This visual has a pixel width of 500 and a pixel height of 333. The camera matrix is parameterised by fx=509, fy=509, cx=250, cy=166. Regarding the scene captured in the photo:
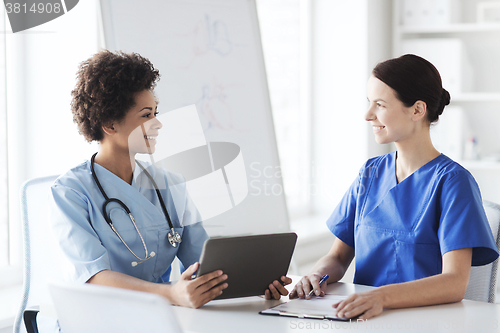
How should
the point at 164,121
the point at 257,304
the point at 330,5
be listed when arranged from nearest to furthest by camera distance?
the point at 257,304
the point at 164,121
the point at 330,5

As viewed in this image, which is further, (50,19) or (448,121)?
(448,121)

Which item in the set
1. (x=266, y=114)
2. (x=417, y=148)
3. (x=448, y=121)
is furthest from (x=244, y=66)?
(x=448, y=121)

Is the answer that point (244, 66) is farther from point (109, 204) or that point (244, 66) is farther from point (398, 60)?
point (109, 204)

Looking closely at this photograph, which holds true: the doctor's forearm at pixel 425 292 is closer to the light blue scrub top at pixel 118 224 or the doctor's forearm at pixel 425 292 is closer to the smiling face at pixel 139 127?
the light blue scrub top at pixel 118 224

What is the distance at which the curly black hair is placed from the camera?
1.34 m

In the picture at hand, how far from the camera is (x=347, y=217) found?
152 cm

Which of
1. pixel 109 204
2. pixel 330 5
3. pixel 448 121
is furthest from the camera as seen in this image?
pixel 330 5

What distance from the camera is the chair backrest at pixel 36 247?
4.56ft

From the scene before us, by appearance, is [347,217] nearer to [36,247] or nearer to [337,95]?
[36,247]

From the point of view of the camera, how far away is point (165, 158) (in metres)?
1.78

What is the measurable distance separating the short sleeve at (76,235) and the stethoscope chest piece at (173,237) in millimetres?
207

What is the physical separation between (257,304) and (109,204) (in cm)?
45

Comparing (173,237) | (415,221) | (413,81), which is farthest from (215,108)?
(415,221)

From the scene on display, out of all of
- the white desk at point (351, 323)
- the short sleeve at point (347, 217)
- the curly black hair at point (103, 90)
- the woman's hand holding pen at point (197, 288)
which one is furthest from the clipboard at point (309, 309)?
the curly black hair at point (103, 90)
